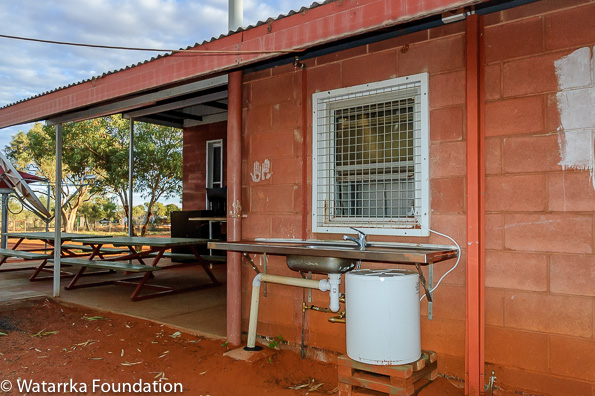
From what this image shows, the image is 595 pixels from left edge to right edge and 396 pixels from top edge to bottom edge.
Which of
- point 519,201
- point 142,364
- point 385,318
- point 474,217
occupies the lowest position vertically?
point 142,364

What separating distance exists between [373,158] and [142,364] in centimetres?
278

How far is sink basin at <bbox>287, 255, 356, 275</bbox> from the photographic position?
331 cm

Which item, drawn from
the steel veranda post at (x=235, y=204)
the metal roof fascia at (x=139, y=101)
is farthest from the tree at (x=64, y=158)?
the steel veranda post at (x=235, y=204)

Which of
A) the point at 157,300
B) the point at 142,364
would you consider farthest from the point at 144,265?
the point at 142,364

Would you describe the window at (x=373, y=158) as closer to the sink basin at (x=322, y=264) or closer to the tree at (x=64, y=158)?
the sink basin at (x=322, y=264)

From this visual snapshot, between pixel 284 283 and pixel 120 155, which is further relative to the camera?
pixel 120 155

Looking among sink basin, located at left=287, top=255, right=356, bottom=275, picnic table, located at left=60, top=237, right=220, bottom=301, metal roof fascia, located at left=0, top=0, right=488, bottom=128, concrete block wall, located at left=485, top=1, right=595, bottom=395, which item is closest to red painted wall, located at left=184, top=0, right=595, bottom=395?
concrete block wall, located at left=485, top=1, right=595, bottom=395

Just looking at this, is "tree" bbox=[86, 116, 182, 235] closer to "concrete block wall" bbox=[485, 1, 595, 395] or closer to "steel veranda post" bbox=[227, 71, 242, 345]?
"steel veranda post" bbox=[227, 71, 242, 345]

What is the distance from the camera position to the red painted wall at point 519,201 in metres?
2.74

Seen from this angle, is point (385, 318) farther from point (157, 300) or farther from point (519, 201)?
point (157, 300)

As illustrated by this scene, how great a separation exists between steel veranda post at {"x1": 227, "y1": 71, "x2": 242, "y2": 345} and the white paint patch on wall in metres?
2.77

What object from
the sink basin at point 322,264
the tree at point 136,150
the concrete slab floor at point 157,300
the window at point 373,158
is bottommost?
the concrete slab floor at point 157,300

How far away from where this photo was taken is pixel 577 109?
9.00ft

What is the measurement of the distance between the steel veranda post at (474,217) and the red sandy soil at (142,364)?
0.28 m
